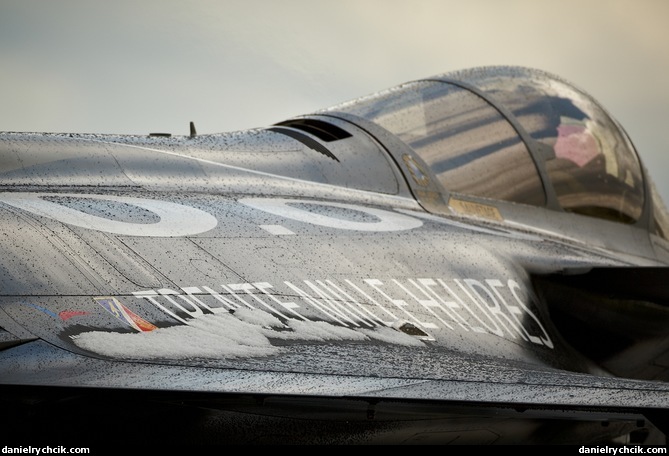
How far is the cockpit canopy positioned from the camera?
18.3ft

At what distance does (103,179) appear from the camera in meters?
4.14

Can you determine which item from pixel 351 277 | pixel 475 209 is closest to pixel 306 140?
pixel 475 209

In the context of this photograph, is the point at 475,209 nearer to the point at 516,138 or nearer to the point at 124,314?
the point at 516,138

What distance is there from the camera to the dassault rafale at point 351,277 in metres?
2.87

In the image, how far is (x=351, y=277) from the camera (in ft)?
13.1

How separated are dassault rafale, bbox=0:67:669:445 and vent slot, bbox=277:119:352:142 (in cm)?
2

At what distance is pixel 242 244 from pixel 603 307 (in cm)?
200

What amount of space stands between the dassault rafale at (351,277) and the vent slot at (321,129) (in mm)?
15

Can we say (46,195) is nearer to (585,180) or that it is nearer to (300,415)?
(300,415)

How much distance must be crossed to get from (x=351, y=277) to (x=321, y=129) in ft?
5.67

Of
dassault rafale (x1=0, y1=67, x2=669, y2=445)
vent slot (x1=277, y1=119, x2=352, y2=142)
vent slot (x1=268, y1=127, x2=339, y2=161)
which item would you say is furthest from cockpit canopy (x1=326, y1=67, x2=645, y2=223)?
vent slot (x1=268, y1=127, x2=339, y2=161)

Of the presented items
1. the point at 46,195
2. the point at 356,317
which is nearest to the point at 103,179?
the point at 46,195

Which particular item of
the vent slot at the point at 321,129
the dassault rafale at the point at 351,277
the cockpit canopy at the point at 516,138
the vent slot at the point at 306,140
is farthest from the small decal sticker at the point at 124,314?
the cockpit canopy at the point at 516,138

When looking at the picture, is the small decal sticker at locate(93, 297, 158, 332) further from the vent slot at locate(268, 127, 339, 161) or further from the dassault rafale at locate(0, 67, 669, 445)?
the vent slot at locate(268, 127, 339, 161)
